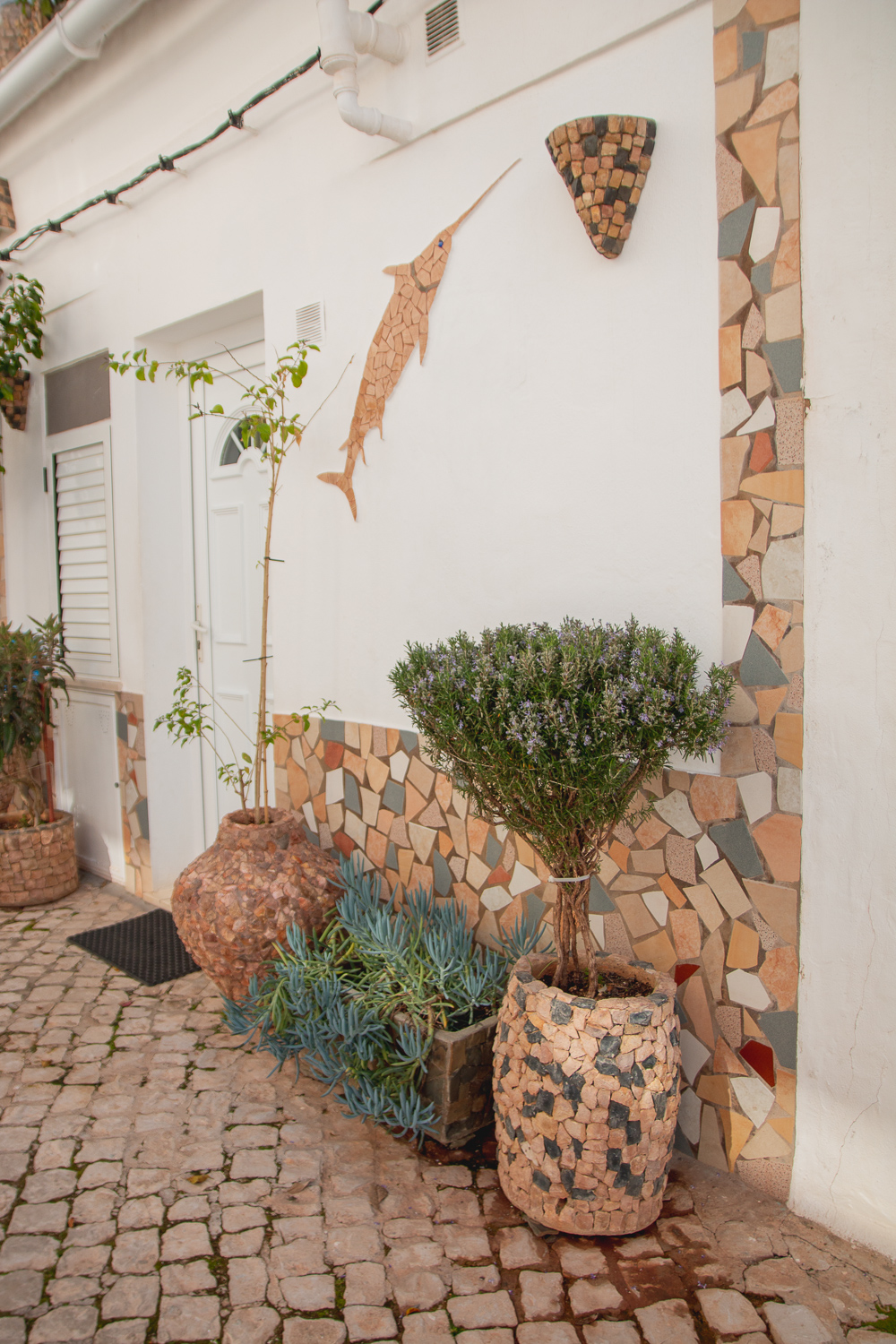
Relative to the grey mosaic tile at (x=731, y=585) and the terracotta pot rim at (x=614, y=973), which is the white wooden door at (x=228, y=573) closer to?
the terracotta pot rim at (x=614, y=973)

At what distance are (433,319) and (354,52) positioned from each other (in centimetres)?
80

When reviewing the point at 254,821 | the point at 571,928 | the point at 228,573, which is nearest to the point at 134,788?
the point at 228,573

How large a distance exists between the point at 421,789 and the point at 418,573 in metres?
0.70

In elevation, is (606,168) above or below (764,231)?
above

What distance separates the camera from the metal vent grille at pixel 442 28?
8.99 ft

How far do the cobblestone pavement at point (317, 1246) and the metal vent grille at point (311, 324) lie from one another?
8.15ft

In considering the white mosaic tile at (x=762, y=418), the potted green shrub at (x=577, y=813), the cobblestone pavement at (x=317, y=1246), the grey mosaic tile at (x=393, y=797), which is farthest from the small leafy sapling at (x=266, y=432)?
the white mosaic tile at (x=762, y=418)

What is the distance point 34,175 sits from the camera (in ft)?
15.9

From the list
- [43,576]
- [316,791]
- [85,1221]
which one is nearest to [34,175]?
[43,576]

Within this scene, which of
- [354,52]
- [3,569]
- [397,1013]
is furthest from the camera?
[3,569]

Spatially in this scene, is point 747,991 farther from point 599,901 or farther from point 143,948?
point 143,948

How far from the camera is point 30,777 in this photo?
457cm

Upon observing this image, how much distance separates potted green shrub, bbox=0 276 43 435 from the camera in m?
4.57

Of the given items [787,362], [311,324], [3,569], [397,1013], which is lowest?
[397,1013]
